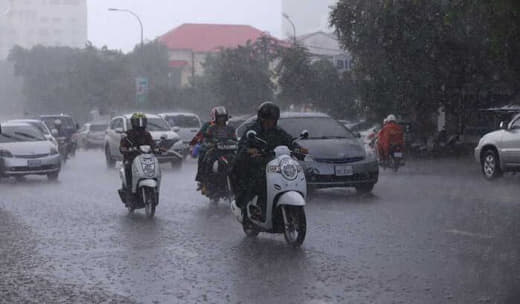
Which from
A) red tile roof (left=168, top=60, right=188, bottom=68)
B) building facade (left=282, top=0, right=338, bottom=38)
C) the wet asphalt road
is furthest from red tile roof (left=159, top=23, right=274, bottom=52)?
the wet asphalt road

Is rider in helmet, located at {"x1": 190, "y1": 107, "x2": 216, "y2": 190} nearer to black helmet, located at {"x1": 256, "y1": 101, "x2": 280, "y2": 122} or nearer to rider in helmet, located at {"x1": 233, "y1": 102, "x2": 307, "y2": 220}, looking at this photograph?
rider in helmet, located at {"x1": 233, "y1": 102, "x2": 307, "y2": 220}

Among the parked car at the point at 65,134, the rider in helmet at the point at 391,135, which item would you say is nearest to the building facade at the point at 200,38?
the parked car at the point at 65,134

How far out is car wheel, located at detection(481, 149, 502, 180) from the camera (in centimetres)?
2059

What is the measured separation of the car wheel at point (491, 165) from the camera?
20.6m

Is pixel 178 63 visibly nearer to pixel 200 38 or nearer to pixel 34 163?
pixel 200 38

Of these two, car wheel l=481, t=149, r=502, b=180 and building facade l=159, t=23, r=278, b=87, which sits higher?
building facade l=159, t=23, r=278, b=87

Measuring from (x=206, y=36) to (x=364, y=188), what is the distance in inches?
4067

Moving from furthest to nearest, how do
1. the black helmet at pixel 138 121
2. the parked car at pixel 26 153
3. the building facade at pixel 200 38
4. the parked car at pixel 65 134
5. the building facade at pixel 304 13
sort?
the building facade at pixel 304 13 < the building facade at pixel 200 38 < the parked car at pixel 65 134 < the parked car at pixel 26 153 < the black helmet at pixel 138 121

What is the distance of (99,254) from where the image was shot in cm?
1002

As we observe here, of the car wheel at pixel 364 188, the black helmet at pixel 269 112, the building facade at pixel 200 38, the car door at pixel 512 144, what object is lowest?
the car wheel at pixel 364 188

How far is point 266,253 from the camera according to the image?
32.0 feet

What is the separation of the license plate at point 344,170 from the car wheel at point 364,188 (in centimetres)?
77

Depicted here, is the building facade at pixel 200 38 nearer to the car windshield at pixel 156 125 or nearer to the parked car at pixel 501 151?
the car windshield at pixel 156 125

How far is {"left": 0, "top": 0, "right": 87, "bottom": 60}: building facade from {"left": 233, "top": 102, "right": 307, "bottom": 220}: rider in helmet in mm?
173466
